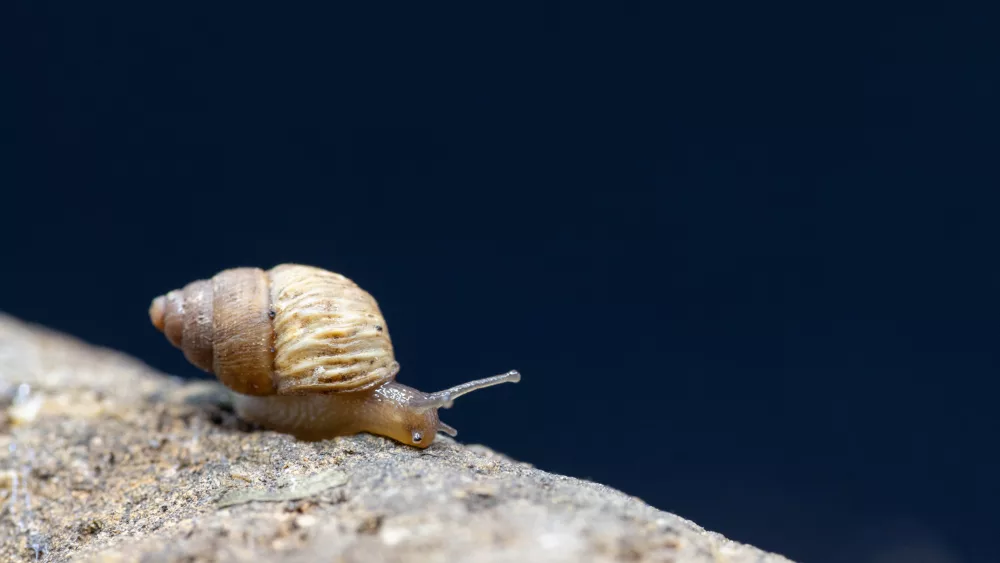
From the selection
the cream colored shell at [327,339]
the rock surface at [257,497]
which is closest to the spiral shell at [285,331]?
the cream colored shell at [327,339]

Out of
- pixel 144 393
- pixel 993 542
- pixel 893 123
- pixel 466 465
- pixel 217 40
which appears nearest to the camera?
pixel 466 465

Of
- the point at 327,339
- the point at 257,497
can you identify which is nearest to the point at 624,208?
the point at 327,339

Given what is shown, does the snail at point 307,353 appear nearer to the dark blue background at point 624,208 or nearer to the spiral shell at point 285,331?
the spiral shell at point 285,331

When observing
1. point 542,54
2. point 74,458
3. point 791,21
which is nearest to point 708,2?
point 791,21

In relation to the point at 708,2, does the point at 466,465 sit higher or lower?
lower

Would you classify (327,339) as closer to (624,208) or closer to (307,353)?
(307,353)

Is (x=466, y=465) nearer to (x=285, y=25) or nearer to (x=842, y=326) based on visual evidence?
(x=842, y=326)
